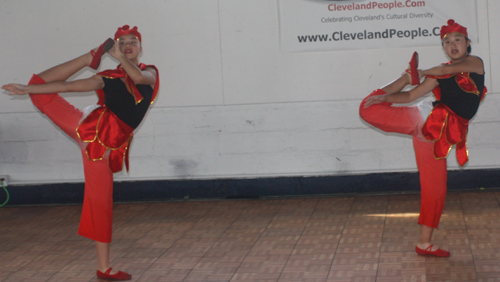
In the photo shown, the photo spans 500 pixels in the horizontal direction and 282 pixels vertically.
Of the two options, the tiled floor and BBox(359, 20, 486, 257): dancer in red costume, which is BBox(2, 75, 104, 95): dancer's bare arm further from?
BBox(359, 20, 486, 257): dancer in red costume

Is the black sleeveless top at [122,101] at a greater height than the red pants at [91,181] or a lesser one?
greater

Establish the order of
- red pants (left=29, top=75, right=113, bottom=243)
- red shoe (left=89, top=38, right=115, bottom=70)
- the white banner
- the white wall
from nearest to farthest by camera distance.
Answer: red shoe (left=89, top=38, right=115, bottom=70), red pants (left=29, top=75, right=113, bottom=243), the white banner, the white wall

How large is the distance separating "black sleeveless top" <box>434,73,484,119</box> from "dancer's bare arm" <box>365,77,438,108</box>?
68 mm

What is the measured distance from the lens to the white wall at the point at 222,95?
5.39 metres

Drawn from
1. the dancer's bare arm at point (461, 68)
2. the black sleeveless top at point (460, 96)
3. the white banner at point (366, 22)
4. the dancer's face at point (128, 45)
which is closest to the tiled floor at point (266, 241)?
the black sleeveless top at point (460, 96)

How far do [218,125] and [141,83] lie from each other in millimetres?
2435

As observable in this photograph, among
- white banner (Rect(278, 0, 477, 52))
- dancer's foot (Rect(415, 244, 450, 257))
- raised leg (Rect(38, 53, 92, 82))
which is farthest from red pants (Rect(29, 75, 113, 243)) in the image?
white banner (Rect(278, 0, 477, 52))

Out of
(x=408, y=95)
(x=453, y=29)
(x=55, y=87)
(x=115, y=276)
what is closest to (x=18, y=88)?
(x=55, y=87)

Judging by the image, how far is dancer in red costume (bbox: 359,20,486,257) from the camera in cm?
327

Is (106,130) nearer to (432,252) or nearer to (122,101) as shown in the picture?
(122,101)

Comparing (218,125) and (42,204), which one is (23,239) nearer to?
(42,204)

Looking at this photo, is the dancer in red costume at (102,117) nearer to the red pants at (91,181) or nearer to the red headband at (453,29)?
the red pants at (91,181)

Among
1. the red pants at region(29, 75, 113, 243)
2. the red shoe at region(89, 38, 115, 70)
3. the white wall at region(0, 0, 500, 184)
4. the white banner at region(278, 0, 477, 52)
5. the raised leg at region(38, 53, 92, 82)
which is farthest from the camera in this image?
the white wall at region(0, 0, 500, 184)

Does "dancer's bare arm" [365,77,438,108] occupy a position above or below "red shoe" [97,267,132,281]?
above
